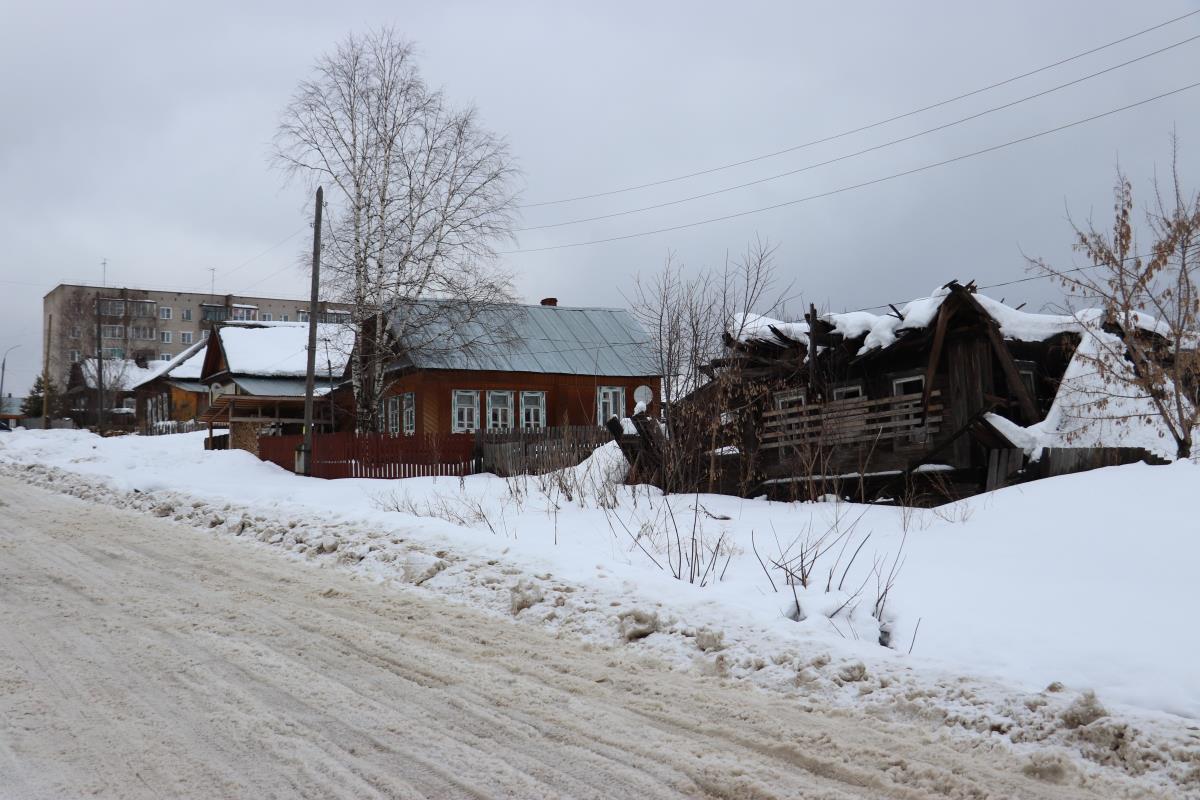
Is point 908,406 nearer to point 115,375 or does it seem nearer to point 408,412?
point 408,412

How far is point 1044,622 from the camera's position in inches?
207

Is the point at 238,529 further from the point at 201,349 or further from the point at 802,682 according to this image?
the point at 201,349

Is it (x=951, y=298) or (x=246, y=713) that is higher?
(x=951, y=298)

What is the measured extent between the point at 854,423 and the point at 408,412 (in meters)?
21.5

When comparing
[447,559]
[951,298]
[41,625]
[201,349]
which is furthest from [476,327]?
[201,349]

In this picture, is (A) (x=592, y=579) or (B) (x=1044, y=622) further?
(A) (x=592, y=579)

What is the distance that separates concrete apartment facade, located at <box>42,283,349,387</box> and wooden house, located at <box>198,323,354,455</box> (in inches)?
1803

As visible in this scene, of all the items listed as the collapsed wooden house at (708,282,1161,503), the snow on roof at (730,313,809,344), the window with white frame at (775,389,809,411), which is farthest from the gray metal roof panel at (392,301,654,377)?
the collapsed wooden house at (708,282,1161,503)

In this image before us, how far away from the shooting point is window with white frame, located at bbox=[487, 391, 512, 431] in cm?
3127

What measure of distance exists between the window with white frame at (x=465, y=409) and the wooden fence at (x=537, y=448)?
24.3ft

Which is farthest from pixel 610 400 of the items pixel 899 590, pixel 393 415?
pixel 899 590

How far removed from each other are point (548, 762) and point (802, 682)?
1.77 metres

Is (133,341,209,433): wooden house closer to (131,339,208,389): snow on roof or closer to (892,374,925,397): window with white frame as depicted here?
(131,339,208,389): snow on roof

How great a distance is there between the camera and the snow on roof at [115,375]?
66156 mm
